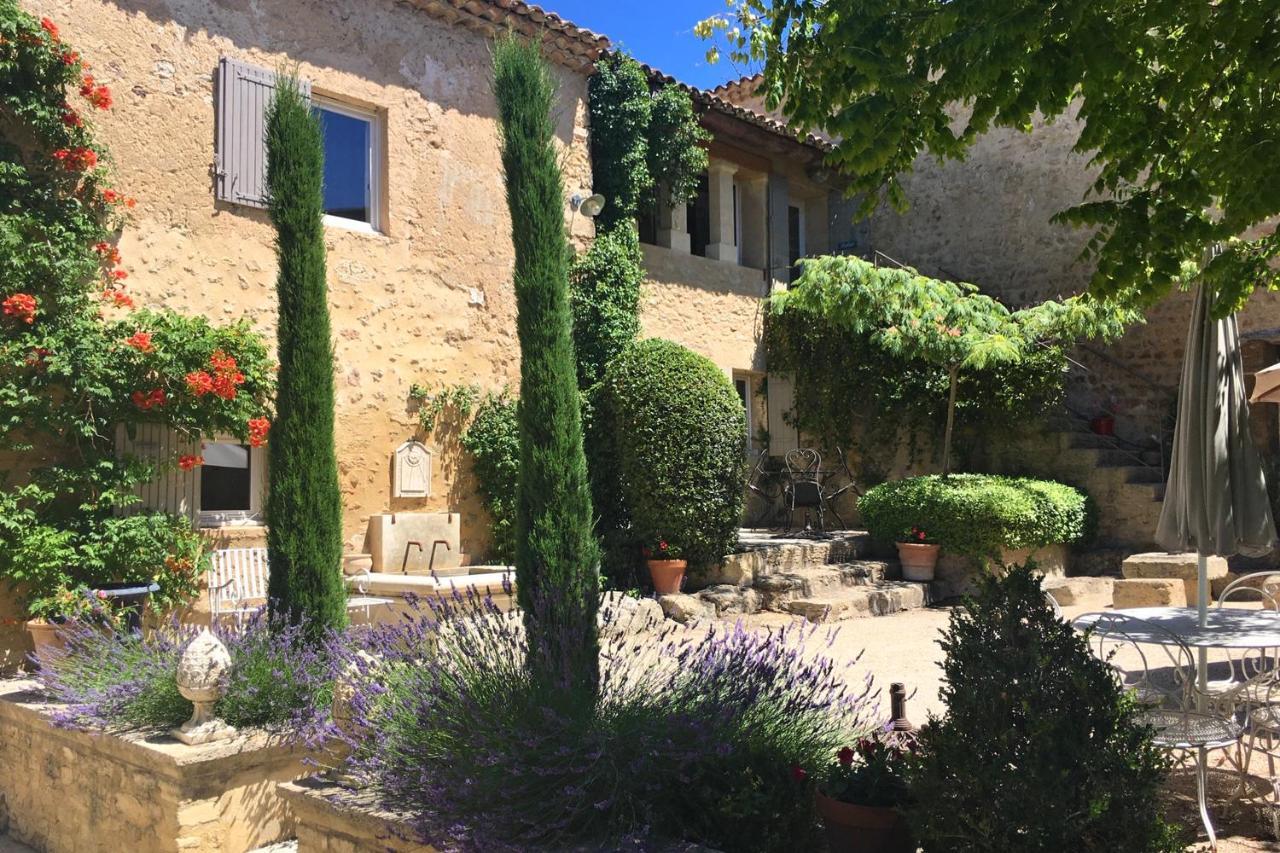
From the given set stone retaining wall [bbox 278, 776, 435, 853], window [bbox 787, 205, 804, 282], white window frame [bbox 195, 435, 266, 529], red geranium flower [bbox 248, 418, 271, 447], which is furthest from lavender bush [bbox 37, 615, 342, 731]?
window [bbox 787, 205, 804, 282]

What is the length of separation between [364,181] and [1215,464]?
24.3ft

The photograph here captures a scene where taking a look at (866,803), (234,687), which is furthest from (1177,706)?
(234,687)

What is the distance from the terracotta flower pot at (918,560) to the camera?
10.8 meters

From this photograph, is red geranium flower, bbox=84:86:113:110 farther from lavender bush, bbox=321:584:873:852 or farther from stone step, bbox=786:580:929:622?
stone step, bbox=786:580:929:622

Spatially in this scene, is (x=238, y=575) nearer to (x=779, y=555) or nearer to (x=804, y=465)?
(x=779, y=555)

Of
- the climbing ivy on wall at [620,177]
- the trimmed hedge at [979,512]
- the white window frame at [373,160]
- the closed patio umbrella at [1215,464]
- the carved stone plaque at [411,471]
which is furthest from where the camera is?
the climbing ivy on wall at [620,177]

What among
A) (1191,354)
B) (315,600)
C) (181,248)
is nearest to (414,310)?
(181,248)

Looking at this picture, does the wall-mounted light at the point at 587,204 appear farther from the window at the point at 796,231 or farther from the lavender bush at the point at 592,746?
the lavender bush at the point at 592,746

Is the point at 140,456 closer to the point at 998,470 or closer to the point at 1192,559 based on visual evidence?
the point at 1192,559

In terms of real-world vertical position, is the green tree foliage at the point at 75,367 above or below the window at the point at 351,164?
below

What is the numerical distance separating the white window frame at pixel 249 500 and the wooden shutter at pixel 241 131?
2.04 meters

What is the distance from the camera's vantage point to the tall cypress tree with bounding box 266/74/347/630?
532cm

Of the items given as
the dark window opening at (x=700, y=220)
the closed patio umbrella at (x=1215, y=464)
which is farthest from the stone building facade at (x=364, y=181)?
the closed patio umbrella at (x=1215, y=464)

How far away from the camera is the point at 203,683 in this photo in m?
4.30
